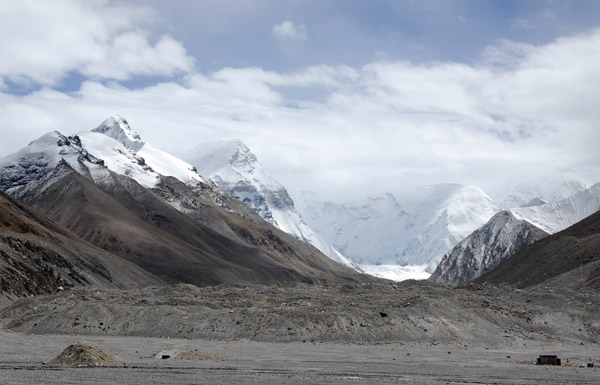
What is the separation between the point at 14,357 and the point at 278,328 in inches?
1002

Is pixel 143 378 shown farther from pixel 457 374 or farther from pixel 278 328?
pixel 278 328

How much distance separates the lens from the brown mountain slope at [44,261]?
5581 inches

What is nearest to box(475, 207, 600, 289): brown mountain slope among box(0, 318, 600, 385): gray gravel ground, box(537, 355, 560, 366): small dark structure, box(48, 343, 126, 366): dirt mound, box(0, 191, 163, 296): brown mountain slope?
box(0, 318, 600, 385): gray gravel ground

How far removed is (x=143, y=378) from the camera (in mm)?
43938

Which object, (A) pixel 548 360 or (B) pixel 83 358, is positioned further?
(A) pixel 548 360

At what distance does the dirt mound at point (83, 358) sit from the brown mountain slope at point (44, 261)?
83.6 m

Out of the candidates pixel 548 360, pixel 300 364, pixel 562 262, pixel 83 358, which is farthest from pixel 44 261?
pixel 548 360

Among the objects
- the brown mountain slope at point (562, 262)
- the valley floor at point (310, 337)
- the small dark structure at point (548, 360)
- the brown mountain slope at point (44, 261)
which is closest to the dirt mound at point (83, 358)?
the valley floor at point (310, 337)

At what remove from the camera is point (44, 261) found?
16062 centimetres

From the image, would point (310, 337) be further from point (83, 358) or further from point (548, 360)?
→ point (83, 358)

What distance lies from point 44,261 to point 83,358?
115908mm

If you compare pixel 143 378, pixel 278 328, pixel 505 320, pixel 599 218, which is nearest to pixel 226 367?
pixel 143 378

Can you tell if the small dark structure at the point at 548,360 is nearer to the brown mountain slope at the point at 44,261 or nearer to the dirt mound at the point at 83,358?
the dirt mound at the point at 83,358

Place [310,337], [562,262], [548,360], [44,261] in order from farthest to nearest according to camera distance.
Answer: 1. [44,261]
2. [562,262]
3. [310,337]
4. [548,360]
